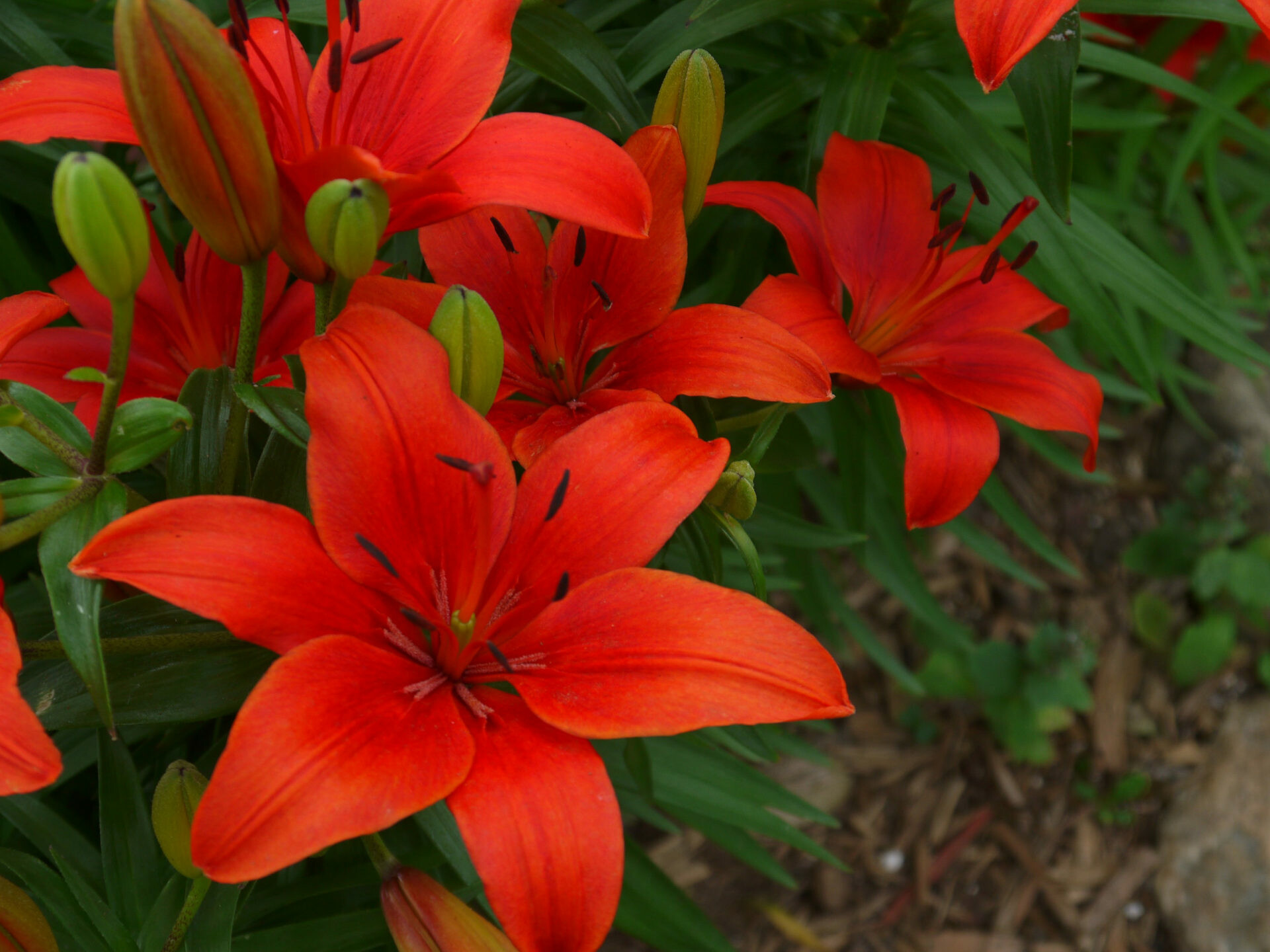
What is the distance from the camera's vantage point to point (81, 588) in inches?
21.7

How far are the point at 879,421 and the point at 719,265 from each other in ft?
0.78

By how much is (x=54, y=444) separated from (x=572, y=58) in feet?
1.59

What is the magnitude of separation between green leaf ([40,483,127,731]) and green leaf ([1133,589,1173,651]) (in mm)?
1956

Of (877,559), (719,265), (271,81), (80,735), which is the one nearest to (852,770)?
(877,559)

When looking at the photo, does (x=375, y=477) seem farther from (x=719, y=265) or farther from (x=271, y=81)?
(x=719, y=265)

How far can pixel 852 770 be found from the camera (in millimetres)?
1997

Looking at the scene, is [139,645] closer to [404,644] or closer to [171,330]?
[404,644]

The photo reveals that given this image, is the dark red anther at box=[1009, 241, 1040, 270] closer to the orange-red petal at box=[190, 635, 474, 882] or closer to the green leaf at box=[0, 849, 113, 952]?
the orange-red petal at box=[190, 635, 474, 882]

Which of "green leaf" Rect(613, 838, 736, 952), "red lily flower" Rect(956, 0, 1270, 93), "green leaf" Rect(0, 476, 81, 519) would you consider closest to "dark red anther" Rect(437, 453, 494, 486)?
"green leaf" Rect(0, 476, 81, 519)

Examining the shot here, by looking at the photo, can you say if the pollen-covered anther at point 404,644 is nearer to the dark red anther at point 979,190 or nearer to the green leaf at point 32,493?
the green leaf at point 32,493

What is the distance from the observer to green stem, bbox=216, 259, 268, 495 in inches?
23.9

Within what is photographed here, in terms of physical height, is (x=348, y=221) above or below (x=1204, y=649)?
above

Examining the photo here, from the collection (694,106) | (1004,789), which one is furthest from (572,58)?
(1004,789)

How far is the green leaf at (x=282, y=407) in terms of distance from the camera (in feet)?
2.02
